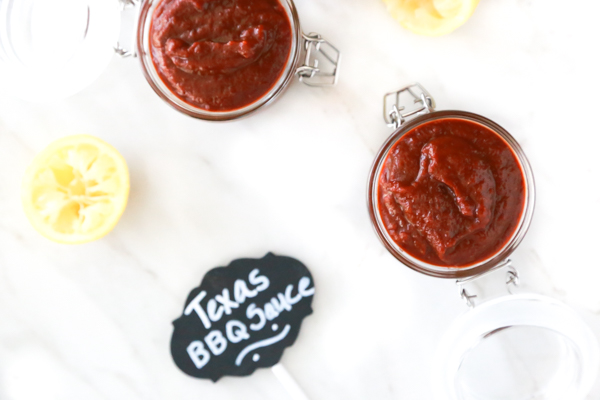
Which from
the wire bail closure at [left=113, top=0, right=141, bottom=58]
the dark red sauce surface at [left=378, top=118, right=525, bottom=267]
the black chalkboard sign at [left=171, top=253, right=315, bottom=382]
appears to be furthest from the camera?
the black chalkboard sign at [left=171, top=253, right=315, bottom=382]

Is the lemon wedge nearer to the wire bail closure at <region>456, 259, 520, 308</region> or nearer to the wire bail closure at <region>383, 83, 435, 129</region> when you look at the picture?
the wire bail closure at <region>383, 83, 435, 129</region>

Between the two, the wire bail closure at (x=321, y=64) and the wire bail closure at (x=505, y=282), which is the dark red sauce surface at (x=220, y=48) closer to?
the wire bail closure at (x=321, y=64)

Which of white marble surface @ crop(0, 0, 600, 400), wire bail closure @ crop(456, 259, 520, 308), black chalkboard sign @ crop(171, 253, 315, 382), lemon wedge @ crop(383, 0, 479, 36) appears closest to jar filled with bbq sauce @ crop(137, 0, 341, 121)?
white marble surface @ crop(0, 0, 600, 400)

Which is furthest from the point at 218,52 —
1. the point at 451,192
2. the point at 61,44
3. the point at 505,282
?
the point at 505,282

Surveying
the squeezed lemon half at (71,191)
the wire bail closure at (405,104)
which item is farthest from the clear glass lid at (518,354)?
the squeezed lemon half at (71,191)

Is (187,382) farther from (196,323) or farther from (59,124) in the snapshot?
(59,124)
